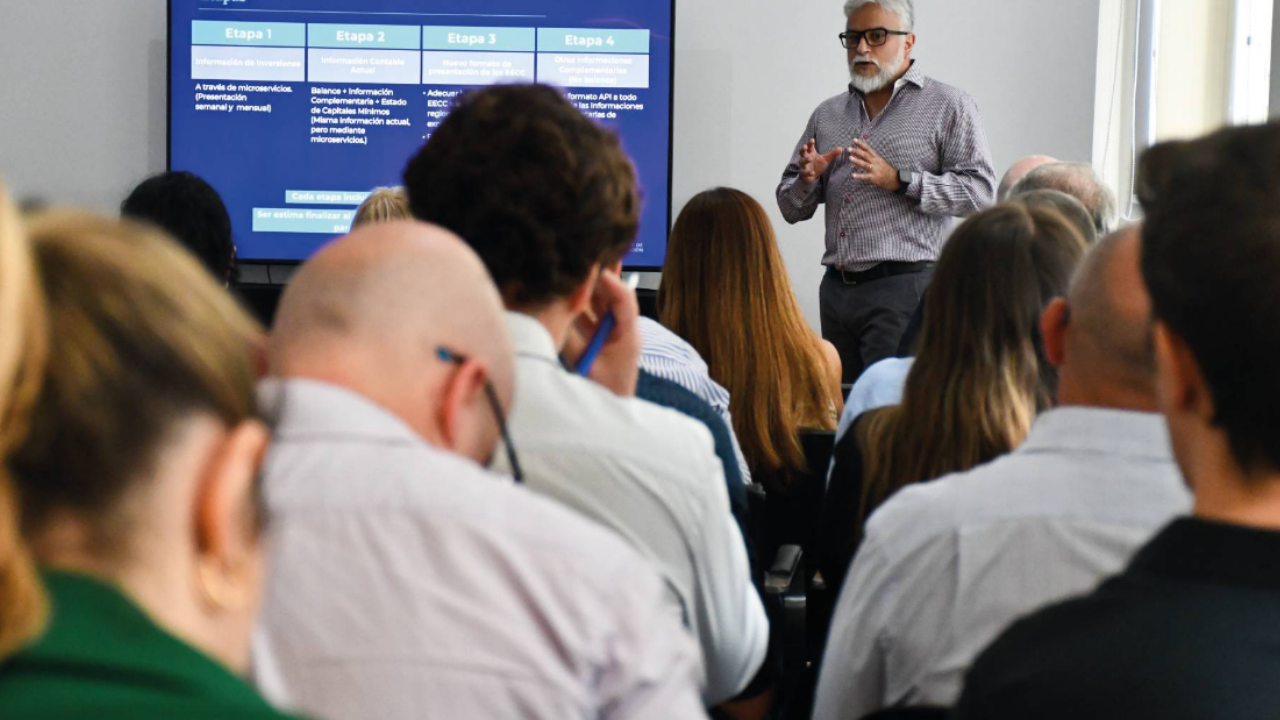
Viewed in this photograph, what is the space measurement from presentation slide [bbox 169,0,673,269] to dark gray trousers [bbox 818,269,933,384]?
970mm

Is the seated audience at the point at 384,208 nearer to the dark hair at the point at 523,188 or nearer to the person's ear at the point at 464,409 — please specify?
the dark hair at the point at 523,188

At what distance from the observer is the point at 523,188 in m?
1.65

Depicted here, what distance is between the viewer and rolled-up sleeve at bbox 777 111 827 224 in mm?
5375

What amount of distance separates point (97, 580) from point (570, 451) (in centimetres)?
89

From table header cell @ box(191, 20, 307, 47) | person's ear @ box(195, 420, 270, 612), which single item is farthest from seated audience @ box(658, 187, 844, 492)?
table header cell @ box(191, 20, 307, 47)

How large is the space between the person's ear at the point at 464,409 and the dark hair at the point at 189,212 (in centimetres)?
213

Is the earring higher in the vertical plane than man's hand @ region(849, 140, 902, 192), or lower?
lower

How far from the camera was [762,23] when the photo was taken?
6.21 metres

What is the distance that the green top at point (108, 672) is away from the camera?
0.58m

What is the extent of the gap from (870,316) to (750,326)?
2131 millimetres

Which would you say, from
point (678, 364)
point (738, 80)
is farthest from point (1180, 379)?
point (738, 80)

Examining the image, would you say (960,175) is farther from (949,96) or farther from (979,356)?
(979,356)

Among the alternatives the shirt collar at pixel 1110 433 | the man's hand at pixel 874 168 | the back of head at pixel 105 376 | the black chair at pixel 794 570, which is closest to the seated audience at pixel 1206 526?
the shirt collar at pixel 1110 433

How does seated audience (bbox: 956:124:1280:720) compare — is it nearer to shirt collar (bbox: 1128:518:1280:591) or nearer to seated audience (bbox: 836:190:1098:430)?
shirt collar (bbox: 1128:518:1280:591)
